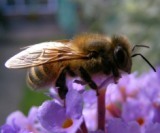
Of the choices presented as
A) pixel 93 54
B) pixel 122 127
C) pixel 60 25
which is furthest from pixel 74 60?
pixel 60 25

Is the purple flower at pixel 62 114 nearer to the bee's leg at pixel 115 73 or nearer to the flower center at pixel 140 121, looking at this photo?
the bee's leg at pixel 115 73

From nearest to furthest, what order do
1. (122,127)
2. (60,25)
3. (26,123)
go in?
(122,127)
(26,123)
(60,25)

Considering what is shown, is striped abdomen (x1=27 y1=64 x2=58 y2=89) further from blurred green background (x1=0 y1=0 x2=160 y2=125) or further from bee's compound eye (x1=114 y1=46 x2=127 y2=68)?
blurred green background (x1=0 y1=0 x2=160 y2=125)

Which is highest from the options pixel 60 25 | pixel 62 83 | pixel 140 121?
pixel 62 83

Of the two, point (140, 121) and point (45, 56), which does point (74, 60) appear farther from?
point (140, 121)

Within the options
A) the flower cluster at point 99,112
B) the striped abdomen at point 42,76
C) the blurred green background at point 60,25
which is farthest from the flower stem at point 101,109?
the blurred green background at point 60,25
